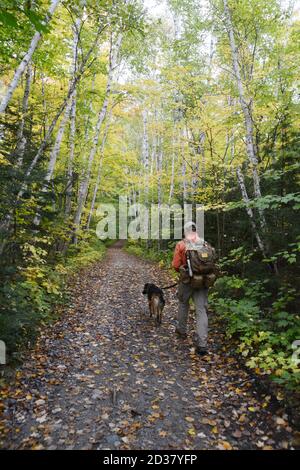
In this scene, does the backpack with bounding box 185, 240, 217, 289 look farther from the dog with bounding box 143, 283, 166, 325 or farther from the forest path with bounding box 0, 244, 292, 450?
the dog with bounding box 143, 283, 166, 325

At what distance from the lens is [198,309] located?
5.79 m

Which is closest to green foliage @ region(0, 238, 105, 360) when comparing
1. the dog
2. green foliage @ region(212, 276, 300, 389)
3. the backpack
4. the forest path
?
the forest path

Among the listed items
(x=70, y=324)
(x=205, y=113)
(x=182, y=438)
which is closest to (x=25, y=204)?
(x=70, y=324)

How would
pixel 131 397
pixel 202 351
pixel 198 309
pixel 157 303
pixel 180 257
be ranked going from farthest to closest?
pixel 157 303, pixel 180 257, pixel 198 309, pixel 202 351, pixel 131 397

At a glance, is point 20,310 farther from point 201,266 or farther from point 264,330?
point 264,330

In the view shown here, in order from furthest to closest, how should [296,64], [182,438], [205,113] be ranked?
[205,113]
[296,64]
[182,438]

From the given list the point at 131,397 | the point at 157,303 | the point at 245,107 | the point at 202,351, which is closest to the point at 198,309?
the point at 202,351

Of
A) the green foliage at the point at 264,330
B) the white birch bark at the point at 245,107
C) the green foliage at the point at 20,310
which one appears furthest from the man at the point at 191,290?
the green foliage at the point at 20,310

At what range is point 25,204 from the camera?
20.3 ft

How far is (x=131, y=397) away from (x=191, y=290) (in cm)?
249

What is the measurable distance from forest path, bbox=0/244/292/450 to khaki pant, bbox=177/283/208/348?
31 cm

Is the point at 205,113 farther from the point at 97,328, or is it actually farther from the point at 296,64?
the point at 97,328

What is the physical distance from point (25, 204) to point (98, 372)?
3.57 m

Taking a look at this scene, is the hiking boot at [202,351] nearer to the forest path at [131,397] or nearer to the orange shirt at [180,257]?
the forest path at [131,397]
